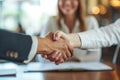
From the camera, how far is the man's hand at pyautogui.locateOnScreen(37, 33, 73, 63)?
4.47 ft

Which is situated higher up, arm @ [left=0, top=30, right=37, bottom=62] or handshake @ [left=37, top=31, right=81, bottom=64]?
arm @ [left=0, top=30, right=37, bottom=62]

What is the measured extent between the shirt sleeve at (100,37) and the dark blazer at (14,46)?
0.45 meters

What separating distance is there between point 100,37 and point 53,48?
0.85ft

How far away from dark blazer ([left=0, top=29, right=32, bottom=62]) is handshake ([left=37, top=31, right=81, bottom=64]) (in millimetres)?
268

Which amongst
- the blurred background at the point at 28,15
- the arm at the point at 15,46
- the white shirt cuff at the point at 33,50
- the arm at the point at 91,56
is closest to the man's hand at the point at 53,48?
the white shirt cuff at the point at 33,50

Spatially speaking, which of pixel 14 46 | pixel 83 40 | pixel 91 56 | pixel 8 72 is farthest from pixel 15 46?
pixel 91 56

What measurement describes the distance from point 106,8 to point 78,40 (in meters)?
3.55

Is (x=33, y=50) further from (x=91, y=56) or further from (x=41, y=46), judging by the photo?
(x=91, y=56)

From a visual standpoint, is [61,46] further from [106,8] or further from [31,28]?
[106,8]

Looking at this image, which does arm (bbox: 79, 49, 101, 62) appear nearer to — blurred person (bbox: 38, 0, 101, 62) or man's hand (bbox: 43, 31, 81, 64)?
blurred person (bbox: 38, 0, 101, 62)

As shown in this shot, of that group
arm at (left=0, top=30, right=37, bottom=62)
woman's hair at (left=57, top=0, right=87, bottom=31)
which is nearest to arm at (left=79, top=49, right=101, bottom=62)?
woman's hair at (left=57, top=0, right=87, bottom=31)

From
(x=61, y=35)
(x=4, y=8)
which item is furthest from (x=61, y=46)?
(x=4, y=8)

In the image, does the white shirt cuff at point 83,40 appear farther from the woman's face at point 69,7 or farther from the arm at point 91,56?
the woman's face at point 69,7

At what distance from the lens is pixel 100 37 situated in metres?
1.50
